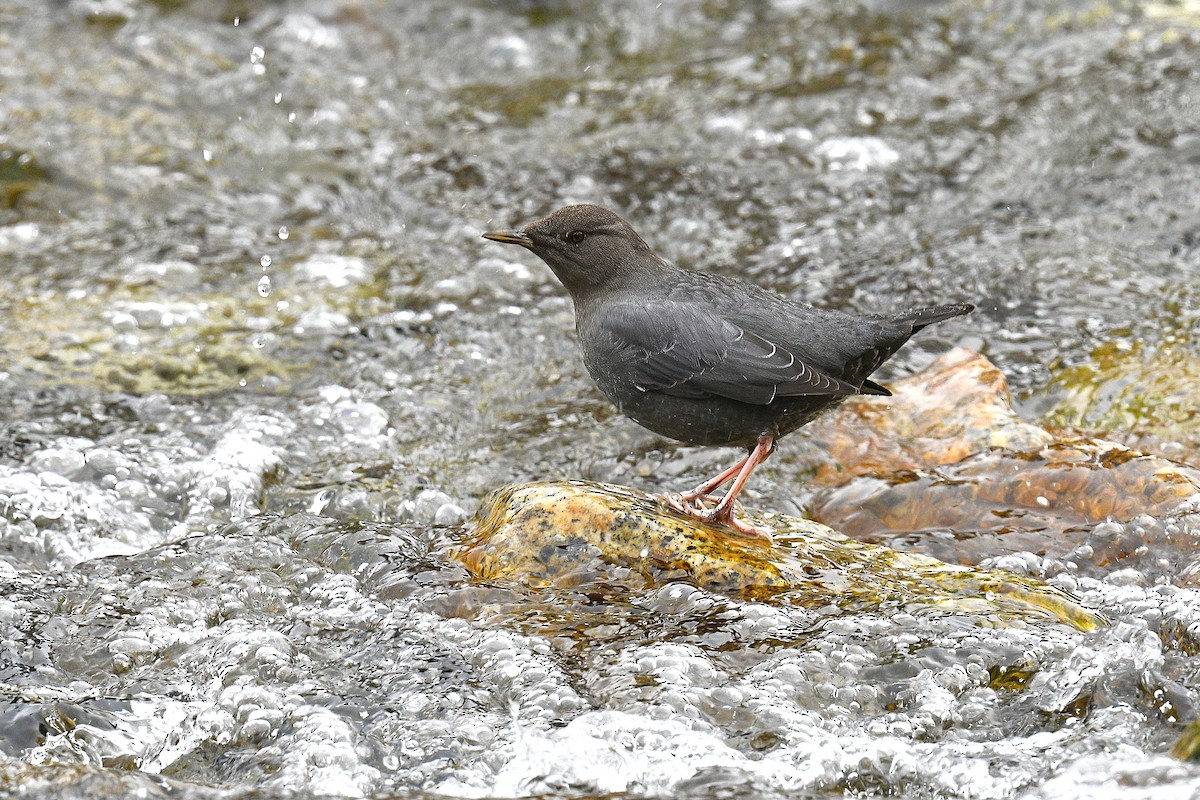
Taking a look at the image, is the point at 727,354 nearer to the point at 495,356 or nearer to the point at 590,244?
the point at 590,244

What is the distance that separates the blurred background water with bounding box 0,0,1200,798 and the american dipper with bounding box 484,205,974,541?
0.77 meters

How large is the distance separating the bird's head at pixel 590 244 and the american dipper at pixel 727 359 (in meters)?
0.11

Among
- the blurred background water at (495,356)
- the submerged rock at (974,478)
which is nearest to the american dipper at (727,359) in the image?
the submerged rock at (974,478)

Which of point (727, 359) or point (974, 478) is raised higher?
point (727, 359)

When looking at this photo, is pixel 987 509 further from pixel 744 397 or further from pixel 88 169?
pixel 88 169

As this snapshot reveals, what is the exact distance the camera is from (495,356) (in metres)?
6.42

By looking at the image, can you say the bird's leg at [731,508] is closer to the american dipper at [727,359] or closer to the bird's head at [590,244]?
the american dipper at [727,359]

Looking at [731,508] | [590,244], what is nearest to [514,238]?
[590,244]

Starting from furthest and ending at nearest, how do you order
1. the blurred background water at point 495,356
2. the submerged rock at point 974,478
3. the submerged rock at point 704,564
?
the submerged rock at point 974,478, the submerged rock at point 704,564, the blurred background water at point 495,356

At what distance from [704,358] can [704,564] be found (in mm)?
854

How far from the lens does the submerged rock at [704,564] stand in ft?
12.9

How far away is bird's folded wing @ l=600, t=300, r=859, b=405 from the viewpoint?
4.46 metres

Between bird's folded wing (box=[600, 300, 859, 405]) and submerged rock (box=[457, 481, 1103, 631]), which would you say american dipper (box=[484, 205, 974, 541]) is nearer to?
bird's folded wing (box=[600, 300, 859, 405])

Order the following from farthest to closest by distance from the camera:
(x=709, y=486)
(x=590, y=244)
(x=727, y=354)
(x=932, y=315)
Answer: (x=590, y=244), (x=709, y=486), (x=727, y=354), (x=932, y=315)
